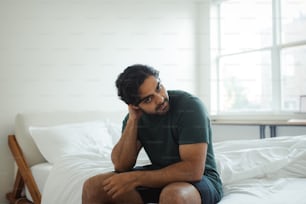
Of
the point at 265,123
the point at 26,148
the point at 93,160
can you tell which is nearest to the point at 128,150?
the point at 93,160

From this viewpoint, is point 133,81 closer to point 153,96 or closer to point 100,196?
point 153,96

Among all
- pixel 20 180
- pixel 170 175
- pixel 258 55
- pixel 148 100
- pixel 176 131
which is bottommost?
pixel 20 180

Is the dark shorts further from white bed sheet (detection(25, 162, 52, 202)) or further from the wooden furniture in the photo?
the wooden furniture

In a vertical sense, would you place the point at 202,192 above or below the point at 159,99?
below

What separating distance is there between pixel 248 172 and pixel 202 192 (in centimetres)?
40

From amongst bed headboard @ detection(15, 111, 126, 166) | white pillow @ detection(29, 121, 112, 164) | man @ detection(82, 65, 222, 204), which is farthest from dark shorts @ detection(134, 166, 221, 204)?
bed headboard @ detection(15, 111, 126, 166)

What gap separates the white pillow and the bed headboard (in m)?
0.06

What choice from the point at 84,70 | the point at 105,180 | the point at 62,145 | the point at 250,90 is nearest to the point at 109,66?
the point at 84,70

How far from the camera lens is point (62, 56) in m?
2.65

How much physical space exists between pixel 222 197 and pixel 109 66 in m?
1.87

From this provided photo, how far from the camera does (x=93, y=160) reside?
5.55 ft

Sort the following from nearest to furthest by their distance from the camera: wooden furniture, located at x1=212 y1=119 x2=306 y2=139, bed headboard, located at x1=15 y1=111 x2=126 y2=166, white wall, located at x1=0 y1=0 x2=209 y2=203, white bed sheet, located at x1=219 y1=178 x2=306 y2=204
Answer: white bed sheet, located at x1=219 y1=178 x2=306 y2=204 < bed headboard, located at x1=15 y1=111 x2=126 y2=166 < white wall, located at x1=0 y1=0 x2=209 y2=203 < wooden furniture, located at x1=212 y1=119 x2=306 y2=139

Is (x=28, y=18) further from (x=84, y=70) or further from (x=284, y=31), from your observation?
(x=284, y=31)

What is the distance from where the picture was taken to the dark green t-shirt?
1171mm
